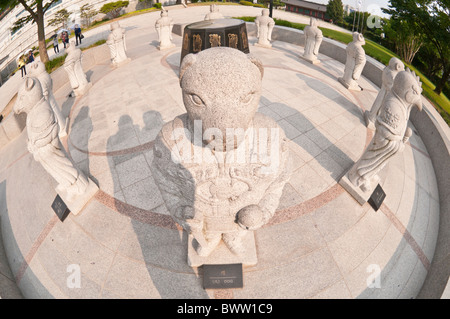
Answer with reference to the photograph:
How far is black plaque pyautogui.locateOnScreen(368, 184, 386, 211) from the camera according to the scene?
639cm

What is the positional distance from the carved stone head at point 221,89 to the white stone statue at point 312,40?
44.9 ft

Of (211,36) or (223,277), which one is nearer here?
(223,277)

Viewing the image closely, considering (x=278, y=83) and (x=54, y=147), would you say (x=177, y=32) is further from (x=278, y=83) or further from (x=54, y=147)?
(x=54, y=147)

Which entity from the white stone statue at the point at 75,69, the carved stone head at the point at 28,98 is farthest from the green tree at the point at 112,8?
the carved stone head at the point at 28,98

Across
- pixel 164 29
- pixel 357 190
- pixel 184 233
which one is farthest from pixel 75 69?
pixel 357 190

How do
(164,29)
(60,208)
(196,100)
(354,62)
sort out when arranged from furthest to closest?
(164,29) < (354,62) < (60,208) < (196,100)

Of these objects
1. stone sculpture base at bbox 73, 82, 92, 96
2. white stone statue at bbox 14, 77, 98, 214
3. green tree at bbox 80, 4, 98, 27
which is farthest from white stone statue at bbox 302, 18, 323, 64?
green tree at bbox 80, 4, 98, 27

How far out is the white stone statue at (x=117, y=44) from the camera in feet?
43.5

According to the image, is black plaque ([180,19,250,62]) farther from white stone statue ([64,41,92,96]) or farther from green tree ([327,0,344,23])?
green tree ([327,0,344,23])

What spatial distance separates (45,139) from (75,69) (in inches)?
297

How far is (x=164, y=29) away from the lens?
15516 millimetres

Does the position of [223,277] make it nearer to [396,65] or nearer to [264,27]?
[396,65]

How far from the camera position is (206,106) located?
221 centimetres
